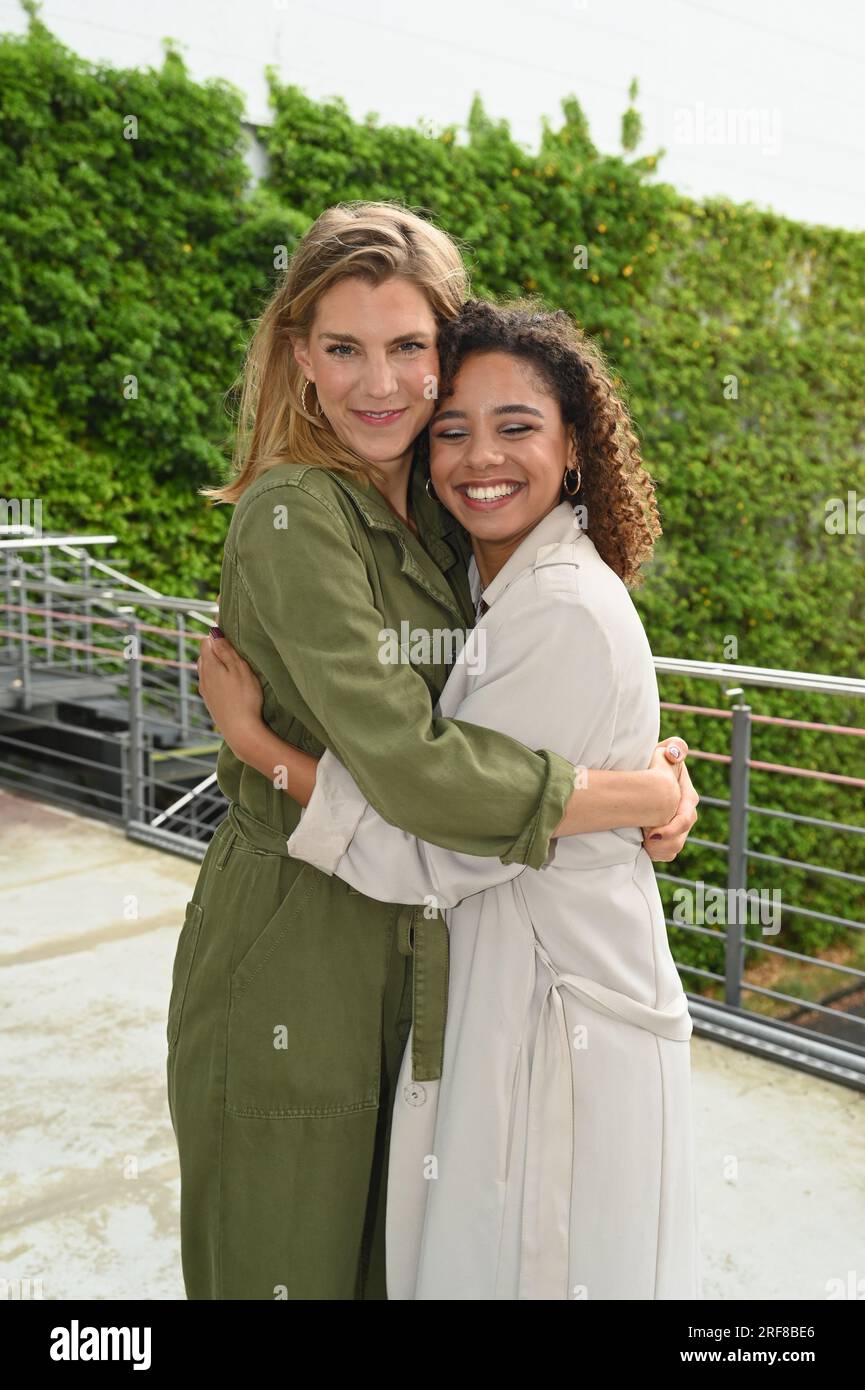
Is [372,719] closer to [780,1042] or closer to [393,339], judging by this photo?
[393,339]

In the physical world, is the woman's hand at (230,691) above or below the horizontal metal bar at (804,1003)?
above

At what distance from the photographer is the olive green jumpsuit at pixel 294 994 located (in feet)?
4.05

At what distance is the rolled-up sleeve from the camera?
3.60 feet

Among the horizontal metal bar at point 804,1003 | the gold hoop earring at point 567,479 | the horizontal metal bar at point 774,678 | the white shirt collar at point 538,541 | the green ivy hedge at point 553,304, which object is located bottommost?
the horizontal metal bar at point 804,1003

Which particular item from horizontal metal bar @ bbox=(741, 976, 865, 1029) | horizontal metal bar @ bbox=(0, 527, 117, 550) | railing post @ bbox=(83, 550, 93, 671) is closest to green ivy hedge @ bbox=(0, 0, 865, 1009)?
horizontal metal bar @ bbox=(0, 527, 117, 550)

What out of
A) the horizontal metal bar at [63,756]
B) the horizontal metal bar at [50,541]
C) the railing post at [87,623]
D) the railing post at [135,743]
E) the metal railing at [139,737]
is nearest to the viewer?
the metal railing at [139,737]

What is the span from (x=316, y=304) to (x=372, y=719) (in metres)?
0.48

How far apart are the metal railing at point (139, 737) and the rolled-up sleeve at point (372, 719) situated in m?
2.06

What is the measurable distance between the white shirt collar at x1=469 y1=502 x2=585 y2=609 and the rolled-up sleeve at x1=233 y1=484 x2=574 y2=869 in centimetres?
15

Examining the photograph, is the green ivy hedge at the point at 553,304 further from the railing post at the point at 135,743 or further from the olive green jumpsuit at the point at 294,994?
the olive green jumpsuit at the point at 294,994

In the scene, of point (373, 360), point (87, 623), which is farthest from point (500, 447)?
point (87, 623)

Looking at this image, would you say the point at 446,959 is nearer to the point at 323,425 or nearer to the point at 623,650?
the point at 623,650

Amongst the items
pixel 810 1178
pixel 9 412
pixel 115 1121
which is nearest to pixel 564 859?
pixel 810 1178

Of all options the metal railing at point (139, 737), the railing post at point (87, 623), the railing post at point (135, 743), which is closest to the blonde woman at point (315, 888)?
the metal railing at point (139, 737)
